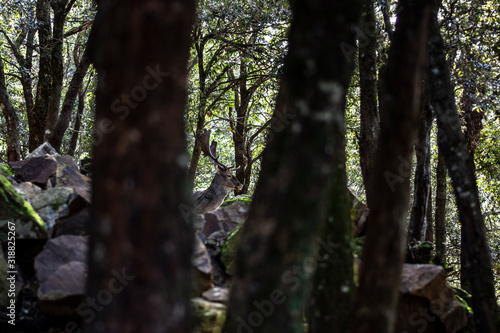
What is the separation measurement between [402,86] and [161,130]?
6.08 ft

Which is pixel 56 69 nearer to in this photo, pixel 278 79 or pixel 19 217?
pixel 278 79

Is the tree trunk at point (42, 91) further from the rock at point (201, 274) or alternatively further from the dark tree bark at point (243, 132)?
the rock at point (201, 274)

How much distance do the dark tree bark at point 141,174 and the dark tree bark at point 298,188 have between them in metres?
0.48

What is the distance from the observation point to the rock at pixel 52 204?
17.1 ft

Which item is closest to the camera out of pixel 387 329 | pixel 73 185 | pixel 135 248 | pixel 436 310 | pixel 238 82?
pixel 135 248

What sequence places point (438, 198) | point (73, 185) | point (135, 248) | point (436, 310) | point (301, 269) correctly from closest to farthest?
point (135, 248) < point (301, 269) < point (436, 310) < point (73, 185) < point (438, 198)

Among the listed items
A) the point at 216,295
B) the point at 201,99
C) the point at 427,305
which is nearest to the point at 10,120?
the point at 201,99

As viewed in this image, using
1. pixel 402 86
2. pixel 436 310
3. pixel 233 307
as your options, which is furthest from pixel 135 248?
pixel 436 310

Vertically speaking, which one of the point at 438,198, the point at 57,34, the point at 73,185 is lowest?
the point at 73,185

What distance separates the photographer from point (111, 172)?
87.4 inches

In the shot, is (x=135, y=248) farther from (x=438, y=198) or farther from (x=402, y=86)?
(x=438, y=198)

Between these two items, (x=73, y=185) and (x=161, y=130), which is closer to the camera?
(x=161, y=130)

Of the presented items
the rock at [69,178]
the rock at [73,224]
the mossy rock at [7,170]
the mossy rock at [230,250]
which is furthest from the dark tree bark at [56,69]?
the mossy rock at [230,250]

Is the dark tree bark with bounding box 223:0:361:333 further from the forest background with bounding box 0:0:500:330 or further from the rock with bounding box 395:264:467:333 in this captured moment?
the forest background with bounding box 0:0:500:330
